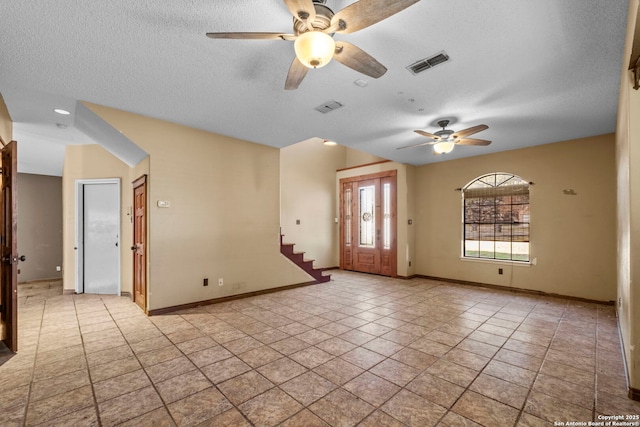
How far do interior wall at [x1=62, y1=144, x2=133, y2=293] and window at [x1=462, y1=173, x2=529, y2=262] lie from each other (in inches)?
270

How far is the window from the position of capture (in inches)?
223

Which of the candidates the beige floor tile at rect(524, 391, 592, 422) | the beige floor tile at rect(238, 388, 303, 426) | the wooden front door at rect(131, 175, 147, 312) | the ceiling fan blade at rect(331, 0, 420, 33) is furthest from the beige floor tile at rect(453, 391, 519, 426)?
the wooden front door at rect(131, 175, 147, 312)

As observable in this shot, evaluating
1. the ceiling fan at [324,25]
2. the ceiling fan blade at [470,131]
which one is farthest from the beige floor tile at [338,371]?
the ceiling fan blade at [470,131]

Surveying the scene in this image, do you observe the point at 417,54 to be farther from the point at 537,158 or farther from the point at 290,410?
the point at 537,158

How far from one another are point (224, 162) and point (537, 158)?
572 cm

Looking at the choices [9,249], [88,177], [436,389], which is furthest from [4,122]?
[436,389]

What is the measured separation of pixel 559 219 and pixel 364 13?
5.46 meters

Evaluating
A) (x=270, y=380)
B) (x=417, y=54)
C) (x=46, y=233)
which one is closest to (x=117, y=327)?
(x=270, y=380)

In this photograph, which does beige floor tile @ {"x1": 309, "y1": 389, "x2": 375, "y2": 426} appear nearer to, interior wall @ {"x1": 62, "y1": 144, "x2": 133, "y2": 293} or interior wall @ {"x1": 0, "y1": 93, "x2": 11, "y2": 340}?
interior wall @ {"x1": 0, "y1": 93, "x2": 11, "y2": 340}

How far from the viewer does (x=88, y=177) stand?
5.59m

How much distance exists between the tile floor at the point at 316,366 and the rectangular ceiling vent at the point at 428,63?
2813mm

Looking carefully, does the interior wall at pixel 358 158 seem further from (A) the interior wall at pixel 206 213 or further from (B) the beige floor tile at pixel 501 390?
(B) the beige floor tile at pixel 501 390

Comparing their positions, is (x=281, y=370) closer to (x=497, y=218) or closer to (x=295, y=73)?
(x=295, y=73)

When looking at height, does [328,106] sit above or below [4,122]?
above
